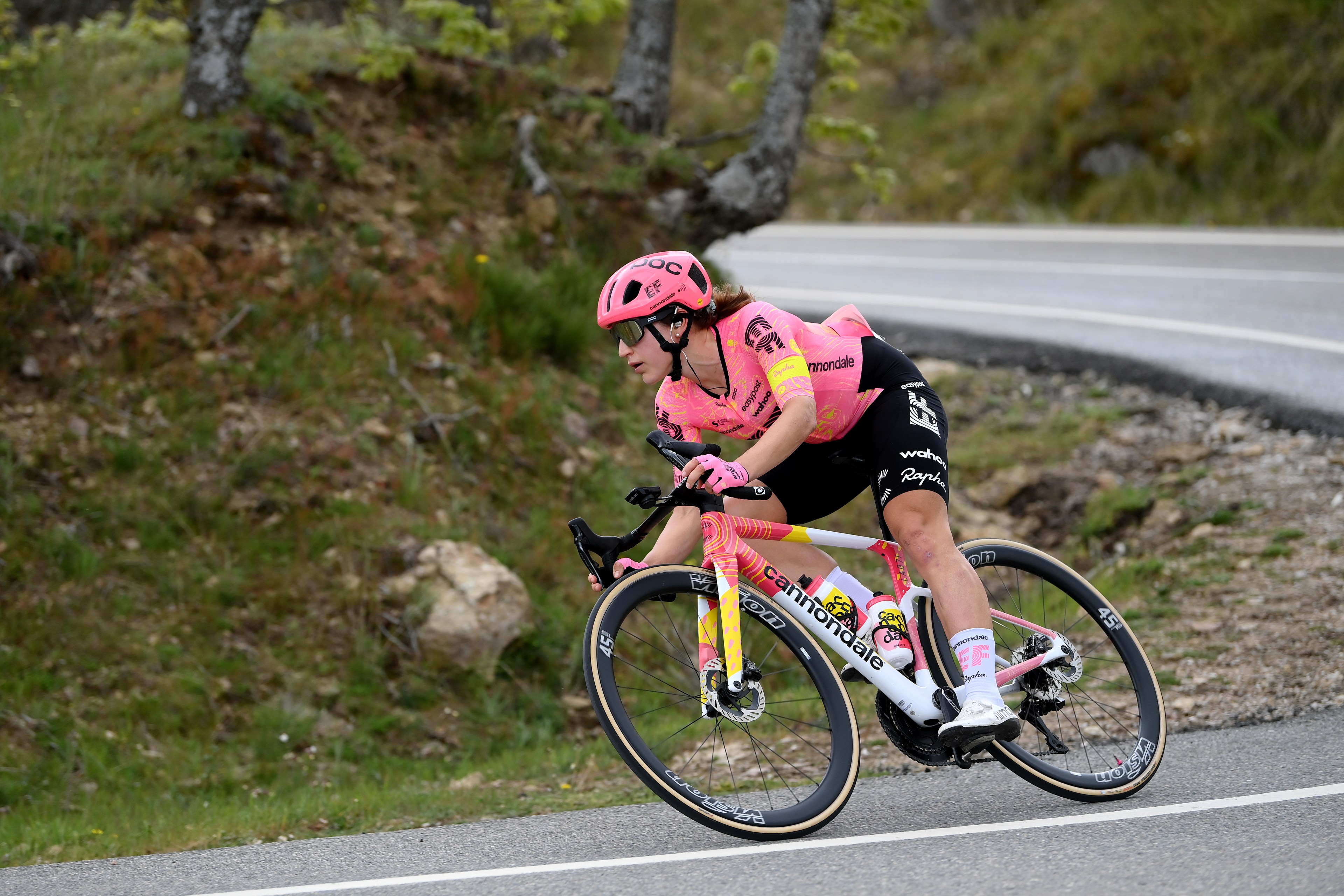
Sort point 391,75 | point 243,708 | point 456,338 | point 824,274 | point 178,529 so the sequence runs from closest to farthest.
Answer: point 243,708, point 178,529, point 456,338, point 391,75, point 824,274

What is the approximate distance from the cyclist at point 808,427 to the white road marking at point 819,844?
1.03ft

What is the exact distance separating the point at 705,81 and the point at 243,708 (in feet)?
66.6

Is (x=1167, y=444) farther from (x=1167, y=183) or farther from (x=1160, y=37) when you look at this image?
(x=1160, y=37)

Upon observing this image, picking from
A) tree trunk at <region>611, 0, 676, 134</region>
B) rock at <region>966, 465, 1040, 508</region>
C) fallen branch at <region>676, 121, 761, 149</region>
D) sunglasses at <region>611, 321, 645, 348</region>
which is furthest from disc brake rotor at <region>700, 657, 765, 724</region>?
tree trunk at <region>611, 0, 676, 134</region>

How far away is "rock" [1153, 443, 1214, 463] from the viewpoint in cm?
870

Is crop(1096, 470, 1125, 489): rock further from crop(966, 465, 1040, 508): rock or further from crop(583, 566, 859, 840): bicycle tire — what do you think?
crop(583, 566, 859, 840): bicycle tire

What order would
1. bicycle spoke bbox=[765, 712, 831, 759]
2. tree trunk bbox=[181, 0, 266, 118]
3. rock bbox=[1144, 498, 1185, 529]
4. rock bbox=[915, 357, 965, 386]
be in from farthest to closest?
rock bbox=[915, 357, 965, 386] → tree trunk bbox=[181, 0, 266, 118] → rock bbox=[1144, 498, 1185, 529] → bicycle spoke bbox=[765, 712, 831, 759]

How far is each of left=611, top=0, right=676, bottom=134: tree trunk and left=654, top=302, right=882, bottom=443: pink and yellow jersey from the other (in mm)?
6771

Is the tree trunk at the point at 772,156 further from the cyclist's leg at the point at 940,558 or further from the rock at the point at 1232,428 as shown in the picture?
the cyclist's leg at the point at 940,558

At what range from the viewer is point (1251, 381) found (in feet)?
31.1

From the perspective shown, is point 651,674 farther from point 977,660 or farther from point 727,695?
point 977,660

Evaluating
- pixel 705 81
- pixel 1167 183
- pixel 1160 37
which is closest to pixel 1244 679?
pixel 1167 183

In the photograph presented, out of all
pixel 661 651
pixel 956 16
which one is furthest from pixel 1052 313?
pixel 956 16

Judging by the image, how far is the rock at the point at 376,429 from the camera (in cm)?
776
